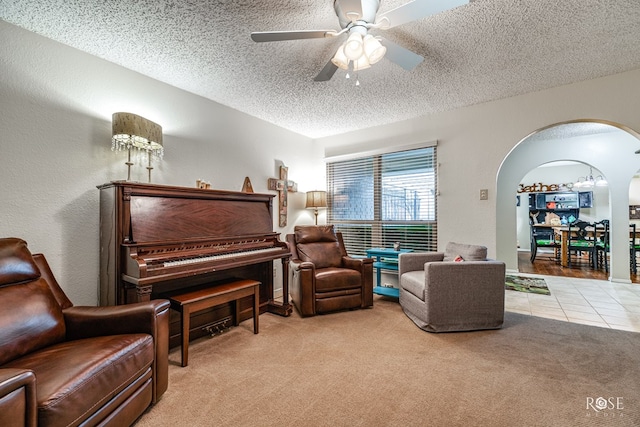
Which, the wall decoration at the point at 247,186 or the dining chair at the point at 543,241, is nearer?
the wall decoration at the point at 247,186

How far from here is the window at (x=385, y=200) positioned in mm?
3887

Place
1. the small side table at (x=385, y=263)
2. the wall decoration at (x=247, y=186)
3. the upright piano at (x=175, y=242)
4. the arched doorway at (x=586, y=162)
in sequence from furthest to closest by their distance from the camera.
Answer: the arched doorway at (x=586, y=162) → the small side table at (x=385, y=263) → the wall decoration at (x=247, y=186) → the upright piano at (x=175, y=242)

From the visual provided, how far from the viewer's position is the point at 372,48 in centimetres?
173

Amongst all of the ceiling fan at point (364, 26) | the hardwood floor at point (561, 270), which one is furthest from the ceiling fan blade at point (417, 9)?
the hardwood floor at point (561, 270)

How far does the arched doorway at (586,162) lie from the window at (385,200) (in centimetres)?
155

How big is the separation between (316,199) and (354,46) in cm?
270

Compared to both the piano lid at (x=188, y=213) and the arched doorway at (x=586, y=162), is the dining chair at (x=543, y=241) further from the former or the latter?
the piano lid at (x=188, y=213)

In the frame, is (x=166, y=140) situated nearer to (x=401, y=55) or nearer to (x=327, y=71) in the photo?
(x=327, y=71)

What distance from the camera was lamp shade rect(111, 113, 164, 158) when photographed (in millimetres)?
2215

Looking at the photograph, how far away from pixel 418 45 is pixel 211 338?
10.3 ft

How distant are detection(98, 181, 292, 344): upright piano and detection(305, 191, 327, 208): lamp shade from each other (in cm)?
119

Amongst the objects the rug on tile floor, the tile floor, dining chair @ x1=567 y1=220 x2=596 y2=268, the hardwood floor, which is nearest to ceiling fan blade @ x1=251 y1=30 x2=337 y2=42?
the tile floor

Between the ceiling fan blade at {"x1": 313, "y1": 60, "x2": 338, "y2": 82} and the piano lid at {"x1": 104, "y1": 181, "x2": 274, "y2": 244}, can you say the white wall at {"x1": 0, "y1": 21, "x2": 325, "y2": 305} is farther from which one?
the ceiling fan blade at {"x1": 313, "y1": 60, "x2": 338, "y2": 82}

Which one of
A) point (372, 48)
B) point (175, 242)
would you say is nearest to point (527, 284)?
point (372, 48)
